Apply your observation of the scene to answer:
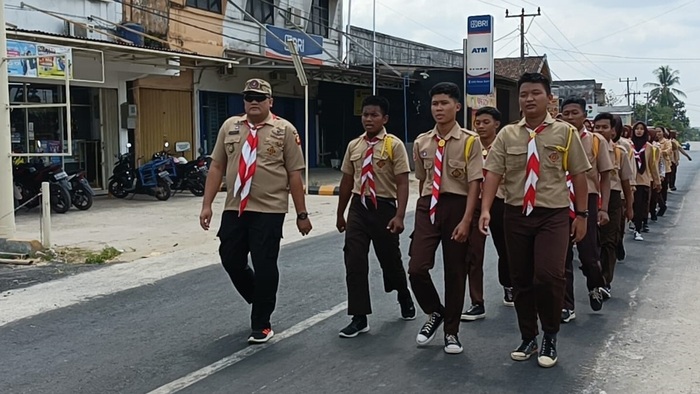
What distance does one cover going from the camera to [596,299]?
661 cm

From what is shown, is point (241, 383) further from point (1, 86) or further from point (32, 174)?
point (32, 174)

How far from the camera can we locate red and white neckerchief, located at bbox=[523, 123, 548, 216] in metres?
4.98

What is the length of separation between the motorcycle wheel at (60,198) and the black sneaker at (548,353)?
11.0 metres

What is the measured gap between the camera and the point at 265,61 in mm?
20578

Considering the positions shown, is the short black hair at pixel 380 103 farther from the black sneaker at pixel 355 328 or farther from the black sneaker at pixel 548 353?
the black sneaker at pixel 548 353

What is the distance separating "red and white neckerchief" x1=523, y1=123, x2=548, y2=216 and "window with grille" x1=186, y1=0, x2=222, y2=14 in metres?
16.9

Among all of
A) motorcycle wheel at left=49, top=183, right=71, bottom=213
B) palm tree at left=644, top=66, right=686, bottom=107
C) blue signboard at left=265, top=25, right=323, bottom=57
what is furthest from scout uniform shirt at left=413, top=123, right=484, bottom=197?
palm tree at left=644, top=66, right=686, bottom=107

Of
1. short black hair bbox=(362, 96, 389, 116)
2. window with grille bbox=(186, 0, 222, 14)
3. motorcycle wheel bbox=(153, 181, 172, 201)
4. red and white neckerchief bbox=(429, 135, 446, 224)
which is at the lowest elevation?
motorcycle wheel bbox=(153, 181, 172, 201)

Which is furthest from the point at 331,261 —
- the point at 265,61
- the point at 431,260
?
the point at 265,61

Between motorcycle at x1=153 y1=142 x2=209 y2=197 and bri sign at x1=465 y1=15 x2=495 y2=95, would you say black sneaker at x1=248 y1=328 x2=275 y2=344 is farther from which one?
bri sign at x1=465 y1=15 x2=495 y2=95

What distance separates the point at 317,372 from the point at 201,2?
17636mm

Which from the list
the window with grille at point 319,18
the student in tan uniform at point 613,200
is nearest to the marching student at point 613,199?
the student in tan uniform at point 613,200

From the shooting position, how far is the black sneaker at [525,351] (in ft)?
16.8

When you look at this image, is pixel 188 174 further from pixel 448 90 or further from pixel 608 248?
pixel 448 90
